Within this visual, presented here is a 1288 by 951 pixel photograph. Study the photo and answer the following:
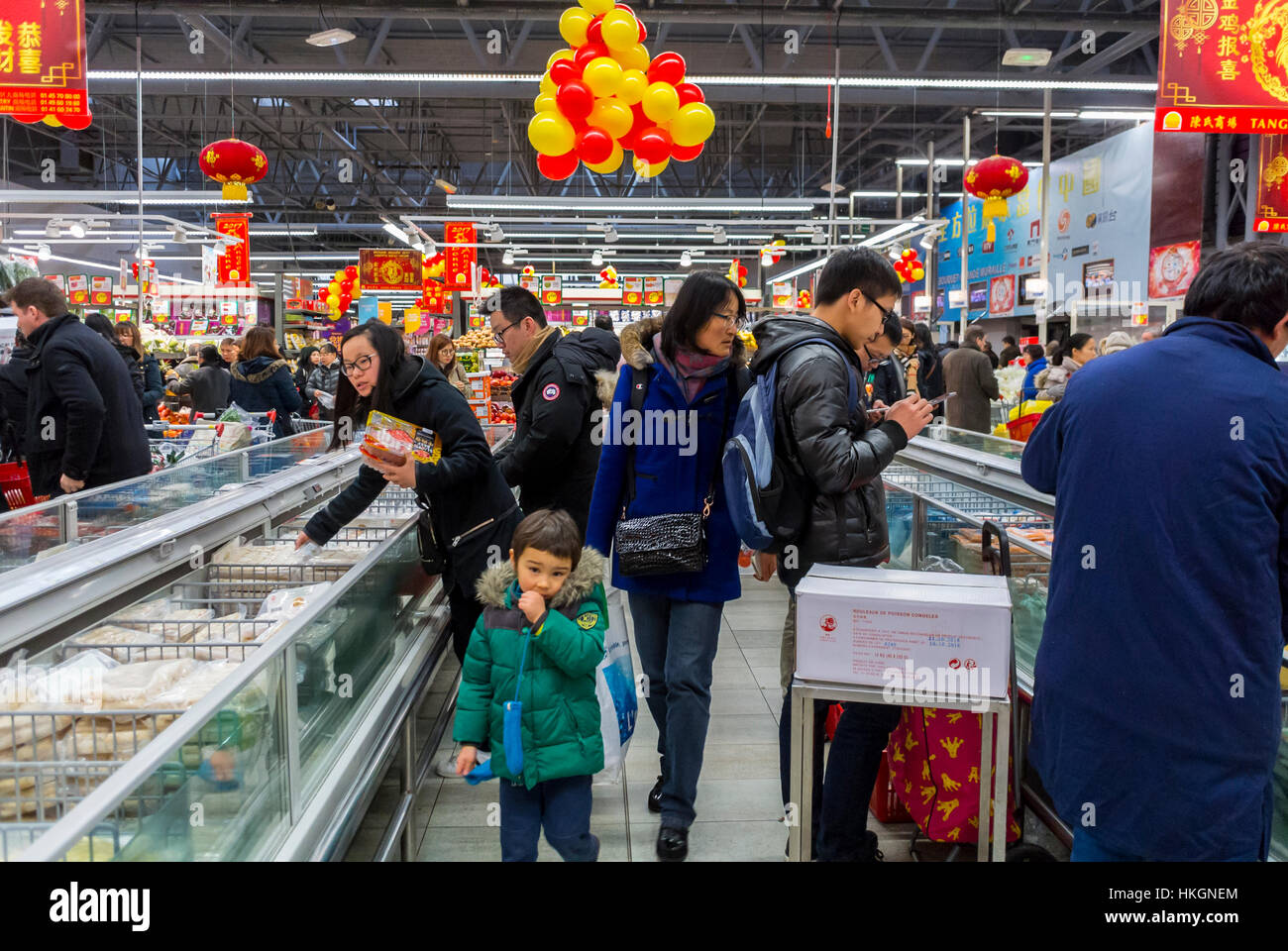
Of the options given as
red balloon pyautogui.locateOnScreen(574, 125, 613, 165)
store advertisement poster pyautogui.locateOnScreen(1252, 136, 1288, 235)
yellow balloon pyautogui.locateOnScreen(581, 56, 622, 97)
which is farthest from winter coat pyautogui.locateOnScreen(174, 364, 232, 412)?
store advertisement poster pyautogui.locateOnScreen(1252, 136, 1288, 235)

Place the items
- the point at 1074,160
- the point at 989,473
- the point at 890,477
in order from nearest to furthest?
1. the point at 989,473
2. the point at 890,477
3. the point at 1074,160

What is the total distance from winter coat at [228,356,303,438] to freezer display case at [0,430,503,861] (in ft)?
14.2

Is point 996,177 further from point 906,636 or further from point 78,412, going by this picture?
point 906,636

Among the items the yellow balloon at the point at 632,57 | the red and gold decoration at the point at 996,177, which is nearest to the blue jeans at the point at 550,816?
the yellow balloon at the point at 632,57

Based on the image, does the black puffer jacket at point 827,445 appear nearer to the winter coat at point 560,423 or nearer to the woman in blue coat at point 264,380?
the winter coat at point 560,423

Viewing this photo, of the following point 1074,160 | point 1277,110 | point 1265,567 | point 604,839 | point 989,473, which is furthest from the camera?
point 1074,160

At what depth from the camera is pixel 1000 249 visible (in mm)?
20188

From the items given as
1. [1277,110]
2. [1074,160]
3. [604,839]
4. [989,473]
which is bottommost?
[604,839]

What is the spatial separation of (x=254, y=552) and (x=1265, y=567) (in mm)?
3218

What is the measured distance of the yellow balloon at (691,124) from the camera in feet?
22.3

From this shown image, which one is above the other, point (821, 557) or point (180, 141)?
point (180, 141)

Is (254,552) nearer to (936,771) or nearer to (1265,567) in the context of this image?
(936,771)

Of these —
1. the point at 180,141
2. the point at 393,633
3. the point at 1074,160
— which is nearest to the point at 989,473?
the point at 393,633

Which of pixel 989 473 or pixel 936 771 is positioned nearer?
pixel 936 771
